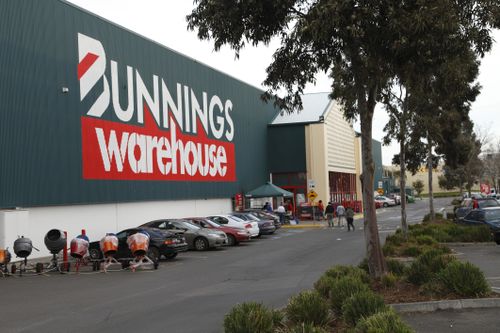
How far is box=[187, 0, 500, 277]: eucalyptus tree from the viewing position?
998 centimetres

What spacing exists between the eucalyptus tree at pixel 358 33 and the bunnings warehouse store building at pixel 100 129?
13.1 metres

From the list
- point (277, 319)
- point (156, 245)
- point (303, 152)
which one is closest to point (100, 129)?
point (156, 245)

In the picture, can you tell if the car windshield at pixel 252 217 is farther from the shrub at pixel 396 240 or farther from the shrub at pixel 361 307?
the shrub at pixel 361 307

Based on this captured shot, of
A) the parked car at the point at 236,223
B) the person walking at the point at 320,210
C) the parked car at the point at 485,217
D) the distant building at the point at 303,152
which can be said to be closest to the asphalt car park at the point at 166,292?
the parked car at the point at 236,223

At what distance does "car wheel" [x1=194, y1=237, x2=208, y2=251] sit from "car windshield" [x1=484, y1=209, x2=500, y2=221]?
11.4m

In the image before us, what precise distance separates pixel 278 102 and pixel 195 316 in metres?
5.83

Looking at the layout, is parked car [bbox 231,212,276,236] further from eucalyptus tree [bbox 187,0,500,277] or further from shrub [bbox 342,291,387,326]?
shrub [bbox 342,291,387,326]

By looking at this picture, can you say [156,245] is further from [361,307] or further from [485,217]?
[361,307]

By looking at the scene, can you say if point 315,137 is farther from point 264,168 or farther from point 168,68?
point 168,68

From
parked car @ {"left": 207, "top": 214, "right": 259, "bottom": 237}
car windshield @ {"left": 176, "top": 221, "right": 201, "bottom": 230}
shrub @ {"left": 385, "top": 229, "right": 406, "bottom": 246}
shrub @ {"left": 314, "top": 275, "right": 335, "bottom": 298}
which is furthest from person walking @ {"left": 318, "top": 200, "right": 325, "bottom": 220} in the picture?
shrub @ {"left": 314, "top": 275, "right": 335, "bottom": 298}

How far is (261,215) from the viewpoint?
35.0m

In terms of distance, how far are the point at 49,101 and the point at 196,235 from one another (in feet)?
27.2

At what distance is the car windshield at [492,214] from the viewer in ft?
76.0

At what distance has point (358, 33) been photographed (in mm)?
10102
